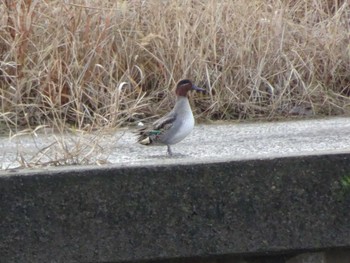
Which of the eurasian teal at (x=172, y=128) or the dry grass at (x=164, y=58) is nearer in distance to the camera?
the eurasian teal at (x=172, y=128)

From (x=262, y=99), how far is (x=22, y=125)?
1.49 m

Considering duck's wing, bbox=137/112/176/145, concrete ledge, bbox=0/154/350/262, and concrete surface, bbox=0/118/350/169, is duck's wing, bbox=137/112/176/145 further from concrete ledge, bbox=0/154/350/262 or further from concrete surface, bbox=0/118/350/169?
concrete ledge, bbox=0/154/350/262

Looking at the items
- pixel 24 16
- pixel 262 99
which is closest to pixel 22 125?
pixel 24 16

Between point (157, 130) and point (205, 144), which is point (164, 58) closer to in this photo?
point (205, 144)

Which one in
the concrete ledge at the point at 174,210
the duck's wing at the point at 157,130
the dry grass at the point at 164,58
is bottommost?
the dry grass at the point at 164,58

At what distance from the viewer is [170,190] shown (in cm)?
333

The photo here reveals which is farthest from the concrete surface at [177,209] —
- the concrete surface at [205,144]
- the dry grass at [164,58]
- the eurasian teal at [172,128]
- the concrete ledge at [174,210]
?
the dry grass at [164,58]

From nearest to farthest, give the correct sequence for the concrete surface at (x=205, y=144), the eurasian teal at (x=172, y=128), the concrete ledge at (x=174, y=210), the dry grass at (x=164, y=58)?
the concrete ledge at (x=174, y=210) → the concrete surface at (x=205, y=144) → the eurasian teal at (x=172, y=128) → the dry grass at (x=164, y=58)

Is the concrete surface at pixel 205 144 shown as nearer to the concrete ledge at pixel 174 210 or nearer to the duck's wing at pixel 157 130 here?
the duck's wing at pixel 157 130

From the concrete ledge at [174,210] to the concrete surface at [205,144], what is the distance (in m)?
0.30

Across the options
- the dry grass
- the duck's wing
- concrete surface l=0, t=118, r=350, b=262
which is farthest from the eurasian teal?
the dry grass

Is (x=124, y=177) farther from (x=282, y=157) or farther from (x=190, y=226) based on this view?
(x=282, y=157)

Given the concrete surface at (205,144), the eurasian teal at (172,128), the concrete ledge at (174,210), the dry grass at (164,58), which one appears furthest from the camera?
the dry grass at (164,58)

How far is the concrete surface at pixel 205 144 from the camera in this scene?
380 centimetres
